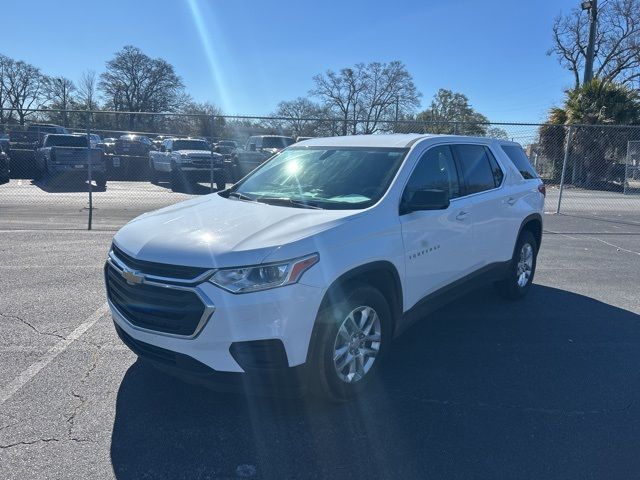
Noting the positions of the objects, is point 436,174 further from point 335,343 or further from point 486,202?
point 335,343

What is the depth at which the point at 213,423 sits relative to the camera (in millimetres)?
3348

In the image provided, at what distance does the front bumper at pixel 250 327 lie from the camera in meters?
2.99

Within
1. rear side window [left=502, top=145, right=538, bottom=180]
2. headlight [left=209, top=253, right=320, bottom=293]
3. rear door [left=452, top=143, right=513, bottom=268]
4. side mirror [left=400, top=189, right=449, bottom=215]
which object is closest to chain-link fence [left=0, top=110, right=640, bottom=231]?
rear side window [left=502, top=145, right=538, bottom=180]

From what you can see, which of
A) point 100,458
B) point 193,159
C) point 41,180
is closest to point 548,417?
point 100,458

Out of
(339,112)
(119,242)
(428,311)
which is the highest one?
(339,112)

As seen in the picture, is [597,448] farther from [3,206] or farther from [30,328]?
[3,206]

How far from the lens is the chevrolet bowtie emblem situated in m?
3.24

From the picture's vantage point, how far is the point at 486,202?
5094 millimetres

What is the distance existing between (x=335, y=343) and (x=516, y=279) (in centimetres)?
334

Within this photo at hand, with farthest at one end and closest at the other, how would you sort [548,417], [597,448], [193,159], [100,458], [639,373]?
[193,159], [639,373], [548,417], [597,448], [100,458]

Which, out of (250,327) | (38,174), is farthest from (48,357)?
(38,174)

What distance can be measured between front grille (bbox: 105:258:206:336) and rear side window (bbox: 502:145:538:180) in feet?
14.3

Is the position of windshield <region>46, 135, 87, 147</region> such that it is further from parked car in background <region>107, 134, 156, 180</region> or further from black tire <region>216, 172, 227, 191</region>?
black tire <region>216, 172, 227, 191</region>

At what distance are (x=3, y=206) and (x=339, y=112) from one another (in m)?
55.0
